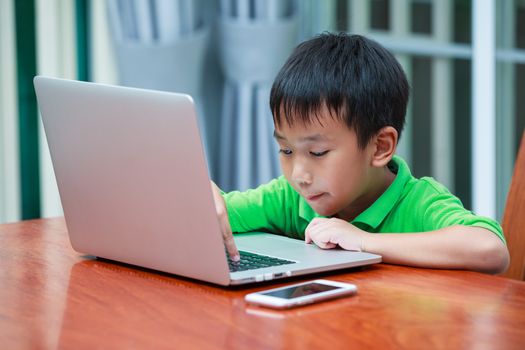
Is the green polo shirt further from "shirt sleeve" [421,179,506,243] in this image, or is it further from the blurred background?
the blurred background

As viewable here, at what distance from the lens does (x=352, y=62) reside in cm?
122

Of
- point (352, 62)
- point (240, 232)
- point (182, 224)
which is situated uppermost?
point (352, 62)

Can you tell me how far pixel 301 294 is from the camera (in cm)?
85

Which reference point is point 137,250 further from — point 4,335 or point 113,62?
point 113,62

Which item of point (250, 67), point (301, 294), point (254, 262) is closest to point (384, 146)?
point (254, 262)

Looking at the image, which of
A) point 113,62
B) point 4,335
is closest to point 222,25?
point 113,62

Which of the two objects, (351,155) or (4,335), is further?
(351,155)

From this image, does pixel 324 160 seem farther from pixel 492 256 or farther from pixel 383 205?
pixel 492 256

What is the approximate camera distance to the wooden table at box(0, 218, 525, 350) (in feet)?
2.37

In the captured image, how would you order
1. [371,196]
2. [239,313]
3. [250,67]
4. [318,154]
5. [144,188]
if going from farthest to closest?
[250,67]
[371,196]
[318,154]
[144,188]
[239,313]

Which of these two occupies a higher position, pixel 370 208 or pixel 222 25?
pixel 222 25

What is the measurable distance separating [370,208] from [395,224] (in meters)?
0.04

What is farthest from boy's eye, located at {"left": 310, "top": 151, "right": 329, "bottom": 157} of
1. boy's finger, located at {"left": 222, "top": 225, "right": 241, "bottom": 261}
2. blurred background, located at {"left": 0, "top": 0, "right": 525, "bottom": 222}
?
blurred background, located at {"left": 0, "top": 0, "right": 525, "bottom": 222}

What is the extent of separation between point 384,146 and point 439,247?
262mm
